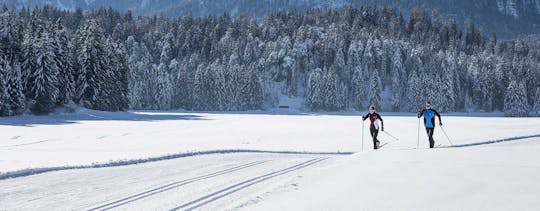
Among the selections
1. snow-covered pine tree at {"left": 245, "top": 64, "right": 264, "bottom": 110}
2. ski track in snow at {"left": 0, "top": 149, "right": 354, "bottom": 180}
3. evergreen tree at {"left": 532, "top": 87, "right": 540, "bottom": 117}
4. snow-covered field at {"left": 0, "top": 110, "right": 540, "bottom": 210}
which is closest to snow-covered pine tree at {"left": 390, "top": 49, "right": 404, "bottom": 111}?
evergreen tree at {"left": 532, "top": 87, "right": 540, "bottom": 117}

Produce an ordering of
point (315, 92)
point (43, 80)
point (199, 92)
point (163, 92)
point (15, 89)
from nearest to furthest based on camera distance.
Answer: point (15, 89) → point (43, 80) → point (163, 92) → point (199, 92) → point (315, 92)

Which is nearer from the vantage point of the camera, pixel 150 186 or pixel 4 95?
pixel 150 186

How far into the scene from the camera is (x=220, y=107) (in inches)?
4097

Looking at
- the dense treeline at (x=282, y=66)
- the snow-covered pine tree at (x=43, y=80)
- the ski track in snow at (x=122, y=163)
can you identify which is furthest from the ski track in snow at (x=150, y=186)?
the dense treeline at (x=282, y=66)

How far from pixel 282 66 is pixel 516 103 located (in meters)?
63.1

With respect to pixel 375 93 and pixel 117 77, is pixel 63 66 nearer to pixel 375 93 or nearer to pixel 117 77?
pixel 117 77

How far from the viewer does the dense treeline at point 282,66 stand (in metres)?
63.8

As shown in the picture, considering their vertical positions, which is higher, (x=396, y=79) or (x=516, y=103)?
(x=396, y=79)

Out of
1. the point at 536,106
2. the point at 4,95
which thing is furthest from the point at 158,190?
the point at 536,106

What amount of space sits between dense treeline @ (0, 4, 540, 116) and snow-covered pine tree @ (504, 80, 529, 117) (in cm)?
23

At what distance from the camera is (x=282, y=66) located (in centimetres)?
13650

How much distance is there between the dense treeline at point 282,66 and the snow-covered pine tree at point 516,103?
230 millimetres

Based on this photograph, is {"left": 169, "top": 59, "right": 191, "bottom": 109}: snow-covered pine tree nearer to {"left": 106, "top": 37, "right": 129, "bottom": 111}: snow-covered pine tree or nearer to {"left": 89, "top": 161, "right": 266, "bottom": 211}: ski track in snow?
{"left": 106, "top": 37, "right": 129, "bottom": 111}: snow-covered pine tree

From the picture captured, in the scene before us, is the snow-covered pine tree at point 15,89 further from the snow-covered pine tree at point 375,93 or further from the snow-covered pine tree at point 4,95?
the snow-covered pine tree at point 375,93
